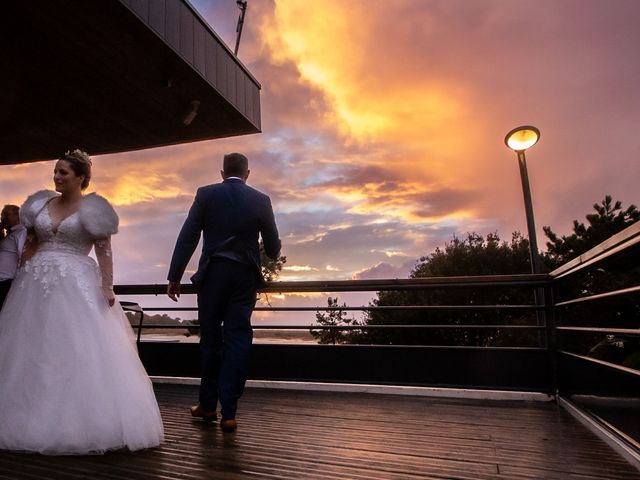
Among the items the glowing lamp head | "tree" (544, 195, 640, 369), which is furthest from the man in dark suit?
"tree" (544, 195, 640, 369)

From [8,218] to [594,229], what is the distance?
80.8ft

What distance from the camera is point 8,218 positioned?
384 cm

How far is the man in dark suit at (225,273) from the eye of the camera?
2.95m

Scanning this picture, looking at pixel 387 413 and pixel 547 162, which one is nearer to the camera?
pixel 387 413

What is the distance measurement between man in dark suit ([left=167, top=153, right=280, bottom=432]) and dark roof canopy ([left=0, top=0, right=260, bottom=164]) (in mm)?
1901

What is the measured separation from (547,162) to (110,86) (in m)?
13.2

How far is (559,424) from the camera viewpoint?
3.00 meters

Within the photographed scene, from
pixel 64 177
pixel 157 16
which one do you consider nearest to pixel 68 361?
pixel 64 177

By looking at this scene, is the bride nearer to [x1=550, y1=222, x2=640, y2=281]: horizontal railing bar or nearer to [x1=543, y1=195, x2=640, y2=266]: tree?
[x1=550, y1=222, x2=640, y2=281]: horizontal railing bar

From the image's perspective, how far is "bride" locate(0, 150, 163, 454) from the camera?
2242mm

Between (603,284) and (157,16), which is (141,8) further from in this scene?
(603,284)

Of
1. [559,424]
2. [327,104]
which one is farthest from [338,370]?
[327,104]

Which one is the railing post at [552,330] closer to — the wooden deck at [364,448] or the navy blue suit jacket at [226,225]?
the wooden deck at [364,448]

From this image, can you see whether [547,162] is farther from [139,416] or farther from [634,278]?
[139,416]
